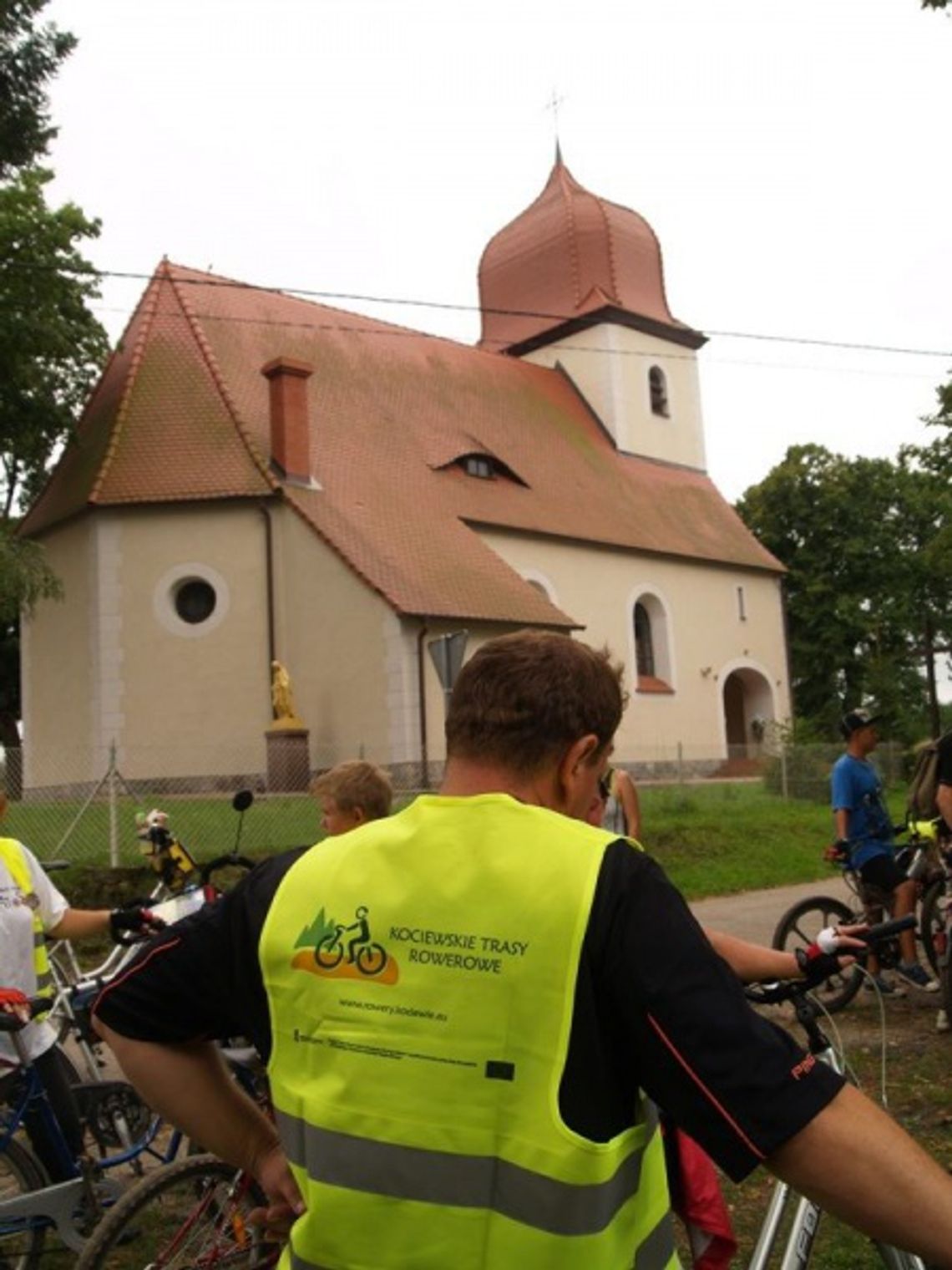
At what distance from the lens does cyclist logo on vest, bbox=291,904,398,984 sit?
1.62m

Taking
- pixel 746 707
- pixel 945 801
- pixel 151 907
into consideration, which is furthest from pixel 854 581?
pixel 151 907

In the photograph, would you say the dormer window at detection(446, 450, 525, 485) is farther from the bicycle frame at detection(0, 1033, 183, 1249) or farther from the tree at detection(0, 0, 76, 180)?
the bicycle frame at detection(0, 1033, 183, 1249)

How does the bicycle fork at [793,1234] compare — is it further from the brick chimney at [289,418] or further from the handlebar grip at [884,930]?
the brick chimney at [289,418]

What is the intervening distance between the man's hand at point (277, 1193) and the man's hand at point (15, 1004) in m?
2.00

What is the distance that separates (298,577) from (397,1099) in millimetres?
21912

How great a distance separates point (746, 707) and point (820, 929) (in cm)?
2689

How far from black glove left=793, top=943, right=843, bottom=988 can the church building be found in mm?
15847

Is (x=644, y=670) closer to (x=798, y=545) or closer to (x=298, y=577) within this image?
(x=298, y=577)

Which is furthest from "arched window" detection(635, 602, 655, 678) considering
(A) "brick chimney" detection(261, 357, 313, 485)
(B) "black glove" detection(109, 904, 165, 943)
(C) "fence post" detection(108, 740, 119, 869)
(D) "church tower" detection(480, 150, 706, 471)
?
(B) "black glove" detection(109, 904, 165, 943)

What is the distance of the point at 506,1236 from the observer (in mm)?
1500

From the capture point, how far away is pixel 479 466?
27.9 metres

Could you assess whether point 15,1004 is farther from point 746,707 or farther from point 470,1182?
point 746,707

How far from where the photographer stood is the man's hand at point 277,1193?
6.07 ft

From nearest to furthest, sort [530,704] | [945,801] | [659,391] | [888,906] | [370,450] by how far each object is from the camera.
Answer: [530,704] → [945,801] → [888,906] → [370,450] → [659,391]
